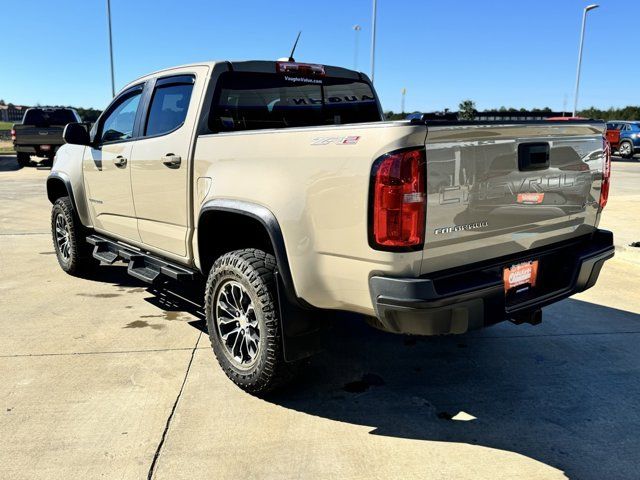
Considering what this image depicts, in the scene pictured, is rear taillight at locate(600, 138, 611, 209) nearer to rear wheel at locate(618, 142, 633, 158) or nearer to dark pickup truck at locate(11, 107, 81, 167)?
dark pickup truck at locate(11, 107, 81, 167)

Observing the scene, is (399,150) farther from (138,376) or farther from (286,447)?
(138,376)

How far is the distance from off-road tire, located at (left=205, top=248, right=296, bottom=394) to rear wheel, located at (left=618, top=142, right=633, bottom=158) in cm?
2844

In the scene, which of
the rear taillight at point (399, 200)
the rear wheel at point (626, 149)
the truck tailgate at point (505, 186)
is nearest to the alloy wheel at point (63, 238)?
the rear taillight at point (399, 200)

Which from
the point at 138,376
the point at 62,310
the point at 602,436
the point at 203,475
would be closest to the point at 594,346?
the point at 602,436

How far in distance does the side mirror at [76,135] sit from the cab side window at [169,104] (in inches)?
37.4

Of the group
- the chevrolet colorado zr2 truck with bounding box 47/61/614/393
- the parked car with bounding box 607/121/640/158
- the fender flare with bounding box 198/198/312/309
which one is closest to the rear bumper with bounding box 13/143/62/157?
the chevrolet colorado zr2 truck with bounding box 47/61/614/393

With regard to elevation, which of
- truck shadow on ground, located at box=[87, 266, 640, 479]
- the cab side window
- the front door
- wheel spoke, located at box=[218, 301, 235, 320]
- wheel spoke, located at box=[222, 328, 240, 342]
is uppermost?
the cab side window

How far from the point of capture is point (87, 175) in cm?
506

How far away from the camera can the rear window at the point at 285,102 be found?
3.67 meters

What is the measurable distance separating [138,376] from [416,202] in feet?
7.35

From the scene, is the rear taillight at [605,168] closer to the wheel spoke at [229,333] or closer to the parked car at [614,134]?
the wheel spoke at [229,333]

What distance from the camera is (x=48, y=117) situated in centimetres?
1791

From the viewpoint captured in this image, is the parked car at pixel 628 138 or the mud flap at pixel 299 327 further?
the parked car at pixel 628 138

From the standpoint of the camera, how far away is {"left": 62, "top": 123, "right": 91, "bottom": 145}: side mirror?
469 cm
